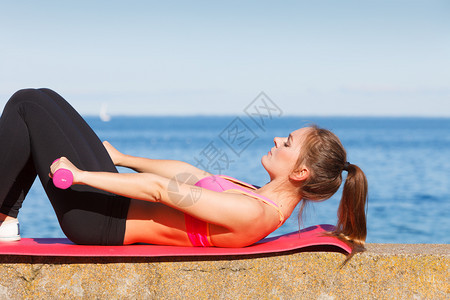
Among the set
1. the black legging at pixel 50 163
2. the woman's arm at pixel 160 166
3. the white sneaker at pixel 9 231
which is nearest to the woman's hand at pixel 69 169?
the black legging at pixel 50 163

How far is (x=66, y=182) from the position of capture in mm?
2576

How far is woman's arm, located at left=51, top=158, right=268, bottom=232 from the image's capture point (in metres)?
2.59

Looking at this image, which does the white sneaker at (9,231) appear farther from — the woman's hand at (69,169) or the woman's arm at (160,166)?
the woman's arm at (160,166)

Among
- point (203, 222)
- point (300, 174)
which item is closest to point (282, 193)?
point (300, 174)

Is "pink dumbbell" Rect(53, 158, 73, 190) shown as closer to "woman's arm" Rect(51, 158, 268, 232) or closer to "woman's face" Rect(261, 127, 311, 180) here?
"woman's arm" Rect(51, 158, 268, 232)

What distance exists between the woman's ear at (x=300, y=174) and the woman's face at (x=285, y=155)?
3 centimetres

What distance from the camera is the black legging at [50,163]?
9.61ft

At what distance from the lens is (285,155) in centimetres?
311

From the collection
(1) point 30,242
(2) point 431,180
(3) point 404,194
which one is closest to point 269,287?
(1) point 30,242

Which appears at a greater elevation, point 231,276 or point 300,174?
point 300,174

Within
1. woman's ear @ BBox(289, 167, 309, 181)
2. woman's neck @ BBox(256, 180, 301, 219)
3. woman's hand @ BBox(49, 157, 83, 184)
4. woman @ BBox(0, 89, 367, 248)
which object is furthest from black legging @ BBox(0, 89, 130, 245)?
woman's ear @ BBox(289, 167, 309, 181)

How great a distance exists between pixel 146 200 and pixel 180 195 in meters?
0.32

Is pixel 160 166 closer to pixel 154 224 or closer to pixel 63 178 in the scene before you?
pixel 154 224

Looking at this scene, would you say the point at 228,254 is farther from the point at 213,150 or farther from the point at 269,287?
the point at 213,150
